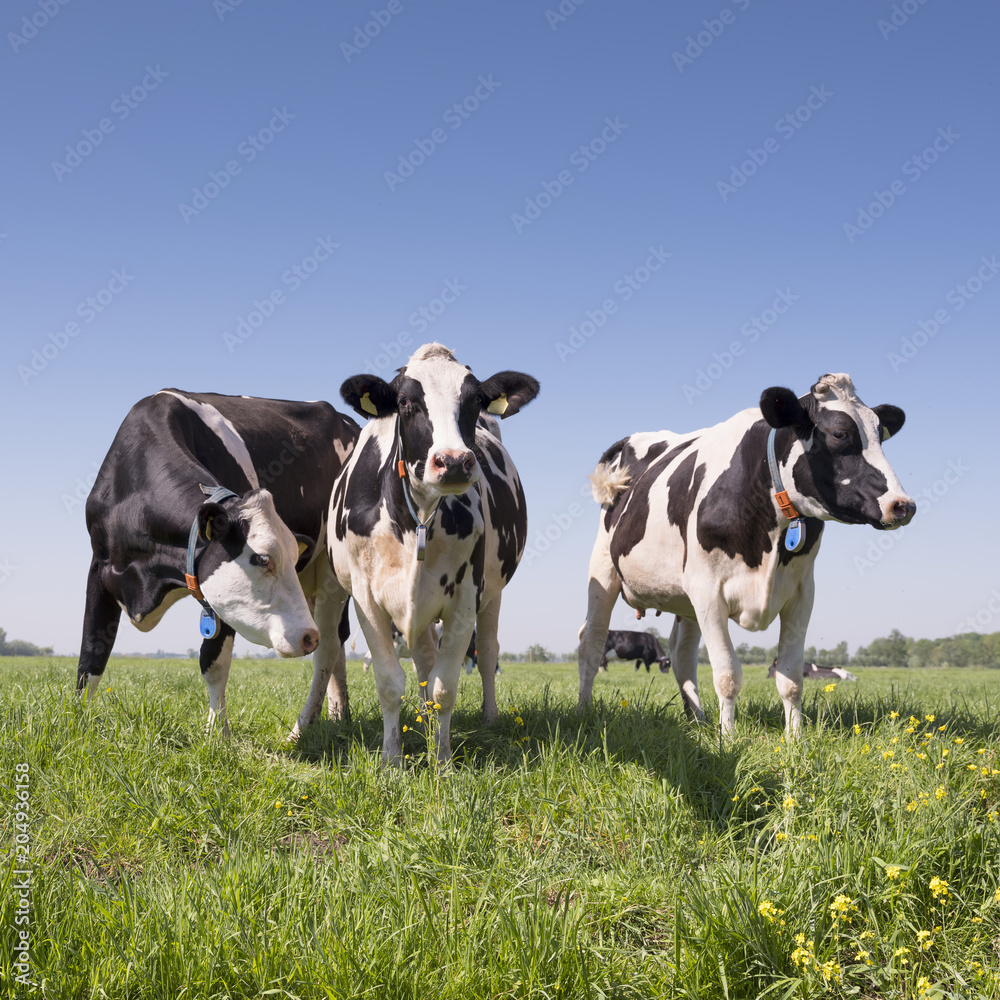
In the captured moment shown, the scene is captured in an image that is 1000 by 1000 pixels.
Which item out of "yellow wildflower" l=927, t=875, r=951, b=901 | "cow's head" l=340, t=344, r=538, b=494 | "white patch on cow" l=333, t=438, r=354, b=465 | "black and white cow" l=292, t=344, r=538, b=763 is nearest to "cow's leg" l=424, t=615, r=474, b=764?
"black and white cow" l=292, t=344, r=538, b=763

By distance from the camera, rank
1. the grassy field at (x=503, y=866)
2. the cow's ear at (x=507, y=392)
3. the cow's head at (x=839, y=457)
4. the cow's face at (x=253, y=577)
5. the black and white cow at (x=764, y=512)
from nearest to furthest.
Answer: the grassy field at (x=503, y=866) < the cow's face at (x=253, y=577) < the cow's ear at (x=507, y=392) < the cow's head at (x=839, y=457) < the black and white cow at (x=764, y=512)

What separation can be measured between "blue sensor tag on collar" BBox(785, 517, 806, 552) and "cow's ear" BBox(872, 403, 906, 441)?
1184 millimetres

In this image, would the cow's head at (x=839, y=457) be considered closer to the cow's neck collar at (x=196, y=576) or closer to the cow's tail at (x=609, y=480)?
the cow's tail at (x=609, y=480)

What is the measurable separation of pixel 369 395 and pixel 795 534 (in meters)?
3.35

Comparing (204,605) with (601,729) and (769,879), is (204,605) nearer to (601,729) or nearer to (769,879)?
(601,729)

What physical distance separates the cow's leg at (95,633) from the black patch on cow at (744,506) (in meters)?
4.74

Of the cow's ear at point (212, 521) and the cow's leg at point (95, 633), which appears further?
the cow's leg at point (95, 633)

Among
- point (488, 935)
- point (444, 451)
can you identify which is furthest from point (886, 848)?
point (444, 451)

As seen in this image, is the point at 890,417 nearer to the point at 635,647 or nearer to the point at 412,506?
the point at 412,506

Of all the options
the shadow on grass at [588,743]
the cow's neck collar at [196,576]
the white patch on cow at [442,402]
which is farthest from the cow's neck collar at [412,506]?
the shadow on grass at [588,743]

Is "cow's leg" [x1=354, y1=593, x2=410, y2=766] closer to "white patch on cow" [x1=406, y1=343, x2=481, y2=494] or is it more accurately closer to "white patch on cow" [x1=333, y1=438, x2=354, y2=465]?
"white patch on cow" [x1=406, y1=343, x2=481, y2=494]

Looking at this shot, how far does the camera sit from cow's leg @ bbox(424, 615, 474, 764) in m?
5.53

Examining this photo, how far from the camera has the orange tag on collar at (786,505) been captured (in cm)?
641

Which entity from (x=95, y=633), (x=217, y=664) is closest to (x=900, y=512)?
(x=217, y=664)
